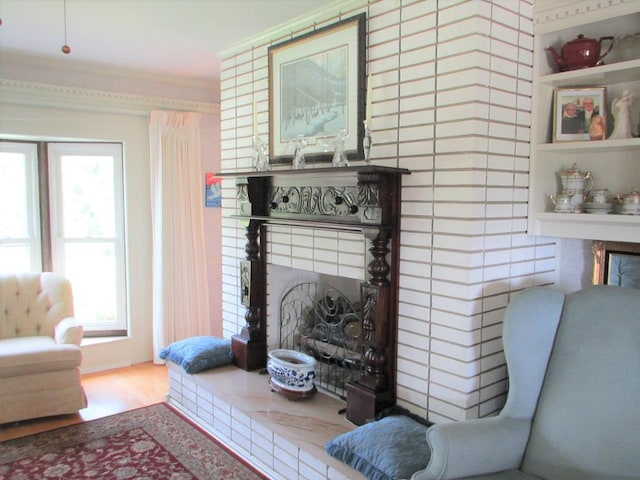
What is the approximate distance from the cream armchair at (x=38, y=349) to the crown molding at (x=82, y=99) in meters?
1.26

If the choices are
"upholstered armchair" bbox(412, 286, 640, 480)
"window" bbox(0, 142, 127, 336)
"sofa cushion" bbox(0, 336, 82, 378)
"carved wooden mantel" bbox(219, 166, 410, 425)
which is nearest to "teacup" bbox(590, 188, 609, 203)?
"upholstered armchair" bbox(412, 286, 640, 480)

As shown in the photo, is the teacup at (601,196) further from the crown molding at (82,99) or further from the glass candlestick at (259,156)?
the crown molding at (82,99)

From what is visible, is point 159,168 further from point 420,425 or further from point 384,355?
point 420,425

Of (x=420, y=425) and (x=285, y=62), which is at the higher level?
(x=285, y=62)

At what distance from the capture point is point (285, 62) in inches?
113

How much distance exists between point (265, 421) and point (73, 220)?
2.74 metres

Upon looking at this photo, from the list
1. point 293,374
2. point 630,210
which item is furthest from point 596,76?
point 293,374

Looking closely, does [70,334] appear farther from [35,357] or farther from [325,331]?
[325,331]

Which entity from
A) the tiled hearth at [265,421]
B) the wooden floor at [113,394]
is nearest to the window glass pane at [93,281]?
the wooden floor at [113,394]

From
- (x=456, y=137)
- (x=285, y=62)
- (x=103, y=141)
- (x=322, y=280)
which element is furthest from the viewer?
(x=103, y=141)

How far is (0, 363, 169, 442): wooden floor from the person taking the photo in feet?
10.4

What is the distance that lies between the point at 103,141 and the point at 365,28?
263cm

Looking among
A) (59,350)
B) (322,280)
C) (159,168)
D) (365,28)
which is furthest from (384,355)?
(159,168)

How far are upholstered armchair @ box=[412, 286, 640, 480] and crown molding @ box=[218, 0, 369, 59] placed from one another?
1575 millimetres
